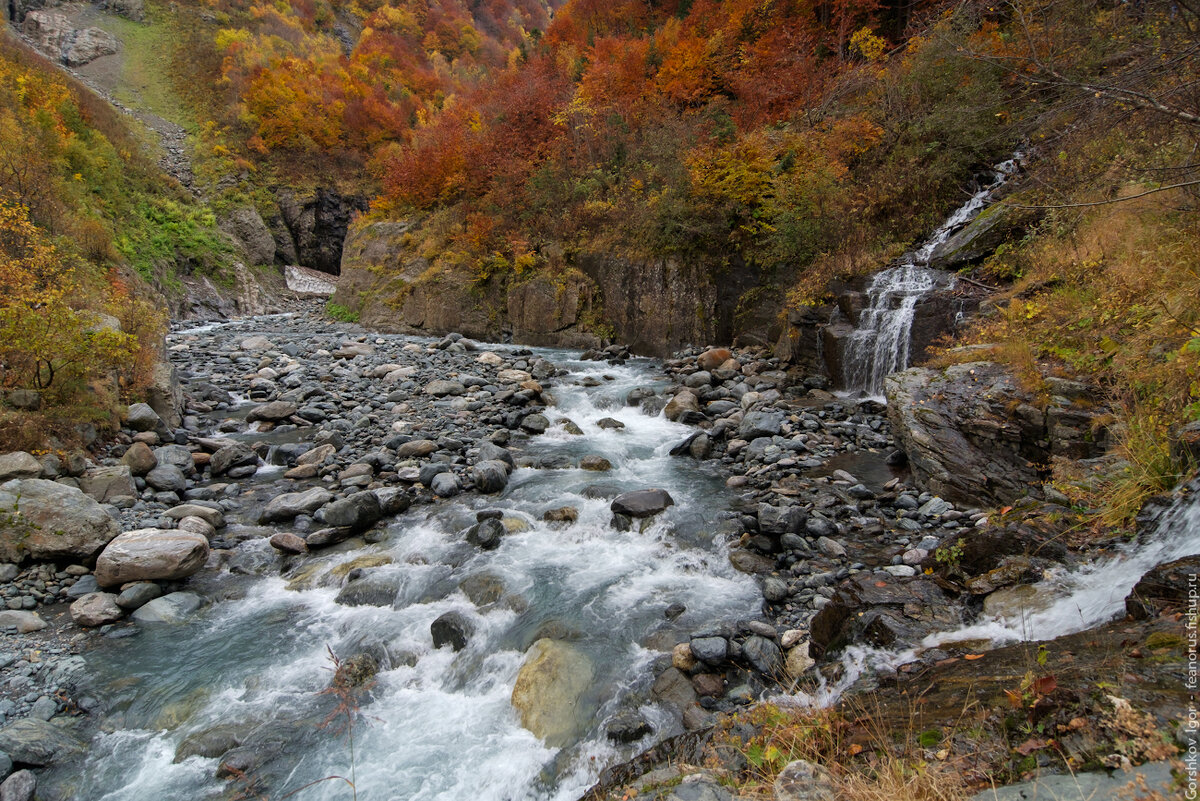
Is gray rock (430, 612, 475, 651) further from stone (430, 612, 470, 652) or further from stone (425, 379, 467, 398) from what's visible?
stone (425, 379, 467, 398)

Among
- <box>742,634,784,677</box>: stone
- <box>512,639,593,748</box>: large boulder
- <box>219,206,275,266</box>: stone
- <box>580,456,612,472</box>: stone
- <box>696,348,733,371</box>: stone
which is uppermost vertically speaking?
<box>219,206,275,266</box>: stone

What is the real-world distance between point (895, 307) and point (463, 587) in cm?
891

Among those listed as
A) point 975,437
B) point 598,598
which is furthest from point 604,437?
point 975,437

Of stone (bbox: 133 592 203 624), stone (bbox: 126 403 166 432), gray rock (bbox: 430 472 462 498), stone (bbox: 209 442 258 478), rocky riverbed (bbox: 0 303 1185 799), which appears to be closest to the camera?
rocky riverbed (bbox: 0 303 1185 799)

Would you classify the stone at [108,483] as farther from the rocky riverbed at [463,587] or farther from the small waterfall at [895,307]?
the small waterfall at [895,307]

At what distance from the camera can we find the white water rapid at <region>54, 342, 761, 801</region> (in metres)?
3.66

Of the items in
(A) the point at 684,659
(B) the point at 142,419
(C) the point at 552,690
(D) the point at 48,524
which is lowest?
(C) the point at 552,690

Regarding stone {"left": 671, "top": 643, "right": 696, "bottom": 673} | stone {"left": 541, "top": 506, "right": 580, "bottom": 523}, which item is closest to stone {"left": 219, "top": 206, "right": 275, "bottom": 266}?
stone {"left": 541, "top": 506, "right": 580, "bottom": 523}

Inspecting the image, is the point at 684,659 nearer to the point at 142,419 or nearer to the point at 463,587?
the point at 463,587

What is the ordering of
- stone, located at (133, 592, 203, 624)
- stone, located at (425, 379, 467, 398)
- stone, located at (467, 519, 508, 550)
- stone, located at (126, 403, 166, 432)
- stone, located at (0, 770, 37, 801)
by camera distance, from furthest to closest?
stone, located at (425, 379, 467, 398), stone, located at (126, 403, 166, 432), stone, located at (467, 519, 508, 550), stone, located at (133, 592, 203, 624), stone, located at (0, 770, 37, 801)

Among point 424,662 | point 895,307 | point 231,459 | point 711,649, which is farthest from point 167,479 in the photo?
point 895,307

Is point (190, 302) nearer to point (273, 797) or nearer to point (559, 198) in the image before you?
point (559, 198)

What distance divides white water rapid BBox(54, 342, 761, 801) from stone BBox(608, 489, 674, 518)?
161mm

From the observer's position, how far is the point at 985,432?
6027 millimetres
